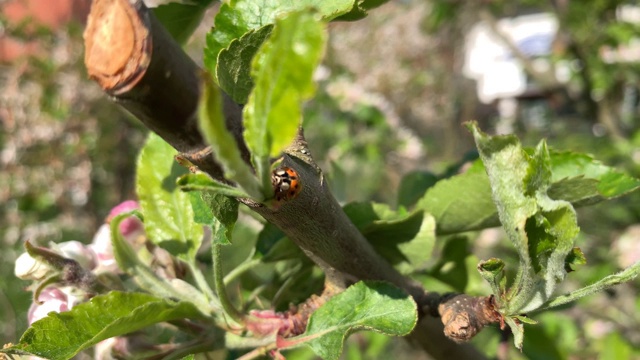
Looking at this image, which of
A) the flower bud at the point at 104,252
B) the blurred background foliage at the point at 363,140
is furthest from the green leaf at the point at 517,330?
the blurred background foliage at the point at 363,140

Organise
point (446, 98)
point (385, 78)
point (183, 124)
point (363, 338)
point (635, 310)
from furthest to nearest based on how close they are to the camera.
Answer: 1. point (446, 98)
2. point (385, 78)
3. point (635, 310)
4. point (363, 338)
5. point (183, 124)

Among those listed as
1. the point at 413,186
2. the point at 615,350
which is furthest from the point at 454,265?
the point at 615,350

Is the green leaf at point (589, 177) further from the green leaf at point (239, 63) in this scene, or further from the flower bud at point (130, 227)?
the flower bud at point (130, 227)

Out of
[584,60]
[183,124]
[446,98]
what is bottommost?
[446,98]

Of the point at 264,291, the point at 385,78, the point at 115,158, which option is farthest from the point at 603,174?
the point at 385,78

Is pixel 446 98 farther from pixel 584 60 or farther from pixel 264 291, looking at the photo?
pixel 264 291

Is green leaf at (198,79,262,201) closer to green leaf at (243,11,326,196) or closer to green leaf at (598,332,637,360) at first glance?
green leaf at (243,11,326,196)
